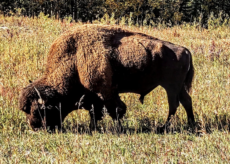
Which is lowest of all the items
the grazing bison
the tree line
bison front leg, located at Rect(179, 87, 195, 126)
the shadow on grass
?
the tree line

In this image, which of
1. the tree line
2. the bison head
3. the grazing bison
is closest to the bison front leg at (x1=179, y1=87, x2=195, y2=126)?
the grazing bison

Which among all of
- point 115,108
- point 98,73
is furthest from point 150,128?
point 98,73

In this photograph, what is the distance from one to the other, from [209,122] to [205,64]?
3.78 meters

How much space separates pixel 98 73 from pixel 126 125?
1.16 meters

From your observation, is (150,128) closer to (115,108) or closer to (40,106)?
(115,108)

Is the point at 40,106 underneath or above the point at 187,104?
above

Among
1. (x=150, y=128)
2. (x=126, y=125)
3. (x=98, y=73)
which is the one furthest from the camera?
(x=126, y=125)

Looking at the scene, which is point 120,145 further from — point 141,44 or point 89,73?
point 141,44

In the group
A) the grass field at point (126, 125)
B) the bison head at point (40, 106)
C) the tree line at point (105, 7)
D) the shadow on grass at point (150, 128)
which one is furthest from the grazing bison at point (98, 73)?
the tree line at point (105, 7)

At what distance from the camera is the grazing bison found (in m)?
4.96

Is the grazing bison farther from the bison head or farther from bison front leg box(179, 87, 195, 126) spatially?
bison front leg box(179, 87, 195, 126)

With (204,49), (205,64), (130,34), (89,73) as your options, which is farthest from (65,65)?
(204,49)

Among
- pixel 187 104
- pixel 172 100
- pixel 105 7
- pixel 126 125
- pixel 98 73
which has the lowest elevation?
pixel 105 7

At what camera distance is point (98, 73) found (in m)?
4.93
